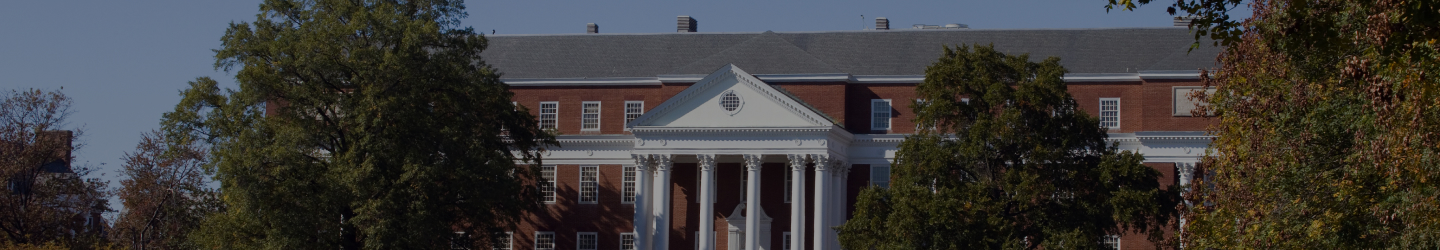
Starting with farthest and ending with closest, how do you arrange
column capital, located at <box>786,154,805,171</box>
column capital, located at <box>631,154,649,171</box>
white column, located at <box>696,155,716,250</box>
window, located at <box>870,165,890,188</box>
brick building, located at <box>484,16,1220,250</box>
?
window, located at <box>870,165,890,188</box>
column capital, located at <box>631,154,649,171</box>
brick building, located at <box>484,16,1220,250</box>
column capital, located at <box>786,154,805,171</box>
white column, located at <box>696,155,716,250</box>

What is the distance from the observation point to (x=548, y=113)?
58.7 m

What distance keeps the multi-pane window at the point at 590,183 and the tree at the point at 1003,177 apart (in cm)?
1832

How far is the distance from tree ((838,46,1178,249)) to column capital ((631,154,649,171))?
1403 cm

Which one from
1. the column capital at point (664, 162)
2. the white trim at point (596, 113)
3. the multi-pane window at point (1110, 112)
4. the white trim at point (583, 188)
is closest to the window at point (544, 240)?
the white trim at point (583, 188)

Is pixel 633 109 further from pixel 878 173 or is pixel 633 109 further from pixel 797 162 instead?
pixel 878 173

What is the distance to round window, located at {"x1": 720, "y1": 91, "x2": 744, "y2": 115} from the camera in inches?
2103

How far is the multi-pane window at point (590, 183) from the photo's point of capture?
190 feet

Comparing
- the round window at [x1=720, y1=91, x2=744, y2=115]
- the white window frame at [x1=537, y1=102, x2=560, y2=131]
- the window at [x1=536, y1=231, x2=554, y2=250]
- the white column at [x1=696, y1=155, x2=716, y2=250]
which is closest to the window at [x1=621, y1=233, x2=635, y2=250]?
the window at [x1=536, y1=231, x2=554, y2=250]

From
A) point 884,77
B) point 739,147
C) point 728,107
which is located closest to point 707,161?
point 739,147

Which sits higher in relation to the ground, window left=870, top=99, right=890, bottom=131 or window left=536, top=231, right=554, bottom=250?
window left=870, top=99, right=890, bottom=131

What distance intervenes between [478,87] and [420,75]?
5.62 feet

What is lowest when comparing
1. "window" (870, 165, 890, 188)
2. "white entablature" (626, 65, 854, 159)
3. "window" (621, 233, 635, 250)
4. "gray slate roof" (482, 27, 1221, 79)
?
"window" (621, 233, 635, 250)

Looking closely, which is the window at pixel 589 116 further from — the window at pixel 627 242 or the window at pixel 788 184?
the window at pixel 788 184

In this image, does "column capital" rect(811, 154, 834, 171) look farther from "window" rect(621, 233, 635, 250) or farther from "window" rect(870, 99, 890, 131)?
"window" rect(621, 233, 635, 250)
